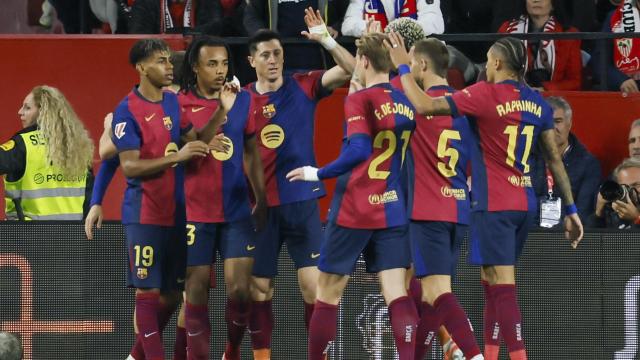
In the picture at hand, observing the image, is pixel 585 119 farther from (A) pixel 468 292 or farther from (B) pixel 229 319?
(B) pixel 229 319

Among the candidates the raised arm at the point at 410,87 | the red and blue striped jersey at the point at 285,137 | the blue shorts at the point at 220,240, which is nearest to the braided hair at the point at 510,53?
the raised arm at the point at 410,87

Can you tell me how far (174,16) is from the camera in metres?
14.8

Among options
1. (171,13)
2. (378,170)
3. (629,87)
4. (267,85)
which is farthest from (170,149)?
(629,87)

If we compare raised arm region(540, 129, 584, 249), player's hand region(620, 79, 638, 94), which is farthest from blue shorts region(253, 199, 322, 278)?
player's hand region(620, 79, 638, 94)

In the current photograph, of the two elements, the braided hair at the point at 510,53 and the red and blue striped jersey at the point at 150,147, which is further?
the braided hair at the point at 510,53

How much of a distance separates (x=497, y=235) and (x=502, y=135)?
2.28ft

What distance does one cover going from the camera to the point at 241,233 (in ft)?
38.6

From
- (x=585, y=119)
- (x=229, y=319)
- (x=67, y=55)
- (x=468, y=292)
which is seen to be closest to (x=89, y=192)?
(x=67, y=55)

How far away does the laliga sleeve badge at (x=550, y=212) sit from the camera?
13250 mm

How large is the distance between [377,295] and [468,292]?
703 mm

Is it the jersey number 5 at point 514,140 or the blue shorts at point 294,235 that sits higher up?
the jersey number 5 at point 514,140

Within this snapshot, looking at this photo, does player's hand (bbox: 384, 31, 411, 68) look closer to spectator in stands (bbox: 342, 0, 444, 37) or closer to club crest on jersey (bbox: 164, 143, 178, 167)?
club crest on jersey (bbox: 164, 143, 178, 167)

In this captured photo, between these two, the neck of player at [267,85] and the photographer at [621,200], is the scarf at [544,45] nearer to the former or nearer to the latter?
the photographer at [621,200]

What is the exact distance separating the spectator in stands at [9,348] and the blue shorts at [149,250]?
154 centimetres
